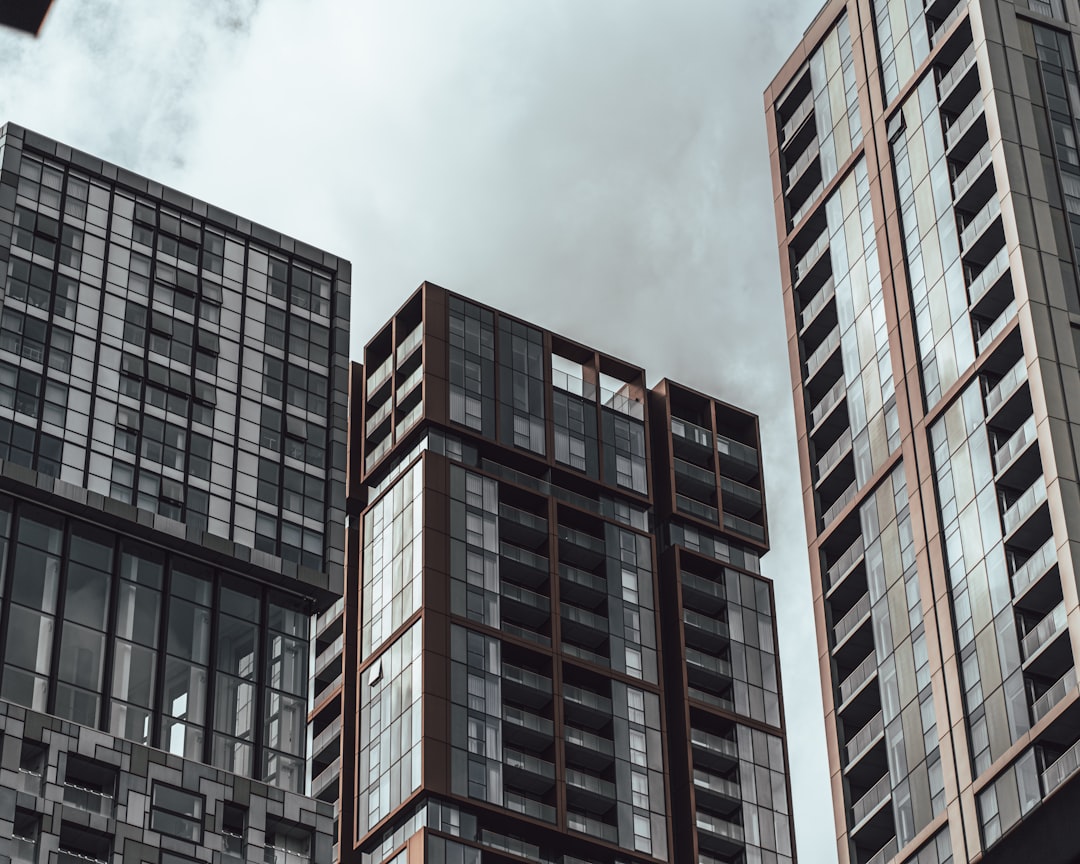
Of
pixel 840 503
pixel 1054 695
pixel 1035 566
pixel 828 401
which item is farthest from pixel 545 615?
pixel 1054 695

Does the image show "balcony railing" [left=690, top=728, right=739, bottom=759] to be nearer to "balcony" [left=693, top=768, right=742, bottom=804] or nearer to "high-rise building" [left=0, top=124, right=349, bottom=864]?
"balcony" [left=693, top=768, right=742, bottom=804]

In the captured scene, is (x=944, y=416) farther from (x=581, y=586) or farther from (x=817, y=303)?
(x=581, y=586)

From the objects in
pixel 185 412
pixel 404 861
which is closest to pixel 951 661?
pixel 185 412

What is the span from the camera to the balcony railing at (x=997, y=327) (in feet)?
262

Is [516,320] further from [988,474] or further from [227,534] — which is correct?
[988,474]

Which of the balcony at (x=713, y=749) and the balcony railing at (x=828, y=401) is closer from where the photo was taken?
the balcony railing at (x=828, y=401)

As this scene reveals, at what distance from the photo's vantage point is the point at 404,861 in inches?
5394

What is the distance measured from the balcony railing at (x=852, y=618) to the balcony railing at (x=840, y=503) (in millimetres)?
5184

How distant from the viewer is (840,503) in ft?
298

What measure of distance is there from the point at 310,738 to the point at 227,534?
58.5 meters

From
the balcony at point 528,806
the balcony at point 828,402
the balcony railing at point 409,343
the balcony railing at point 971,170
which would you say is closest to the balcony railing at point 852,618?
the balcony at point 828,402

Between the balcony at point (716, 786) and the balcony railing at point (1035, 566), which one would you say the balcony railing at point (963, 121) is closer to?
the balcony railing at point (1035, 566)

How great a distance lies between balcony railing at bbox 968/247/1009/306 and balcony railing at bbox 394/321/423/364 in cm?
8538

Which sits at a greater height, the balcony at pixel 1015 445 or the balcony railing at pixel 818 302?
the balcony railing at pixel 818 302
